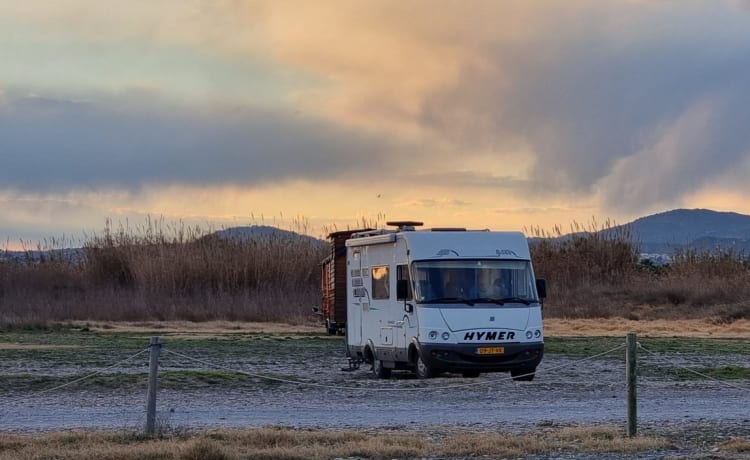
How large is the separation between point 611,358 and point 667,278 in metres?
31.3

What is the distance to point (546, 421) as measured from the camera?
1614 centimetres

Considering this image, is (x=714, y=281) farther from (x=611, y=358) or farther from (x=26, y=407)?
(x=26, y=407)

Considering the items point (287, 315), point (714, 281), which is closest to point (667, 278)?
point (714, 281)

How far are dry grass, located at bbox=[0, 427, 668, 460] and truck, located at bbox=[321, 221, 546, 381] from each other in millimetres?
6124

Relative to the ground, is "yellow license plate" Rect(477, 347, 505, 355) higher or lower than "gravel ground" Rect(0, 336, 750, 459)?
higher

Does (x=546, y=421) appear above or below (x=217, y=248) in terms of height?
below

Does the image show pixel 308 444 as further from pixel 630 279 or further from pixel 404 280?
pixel 630 279

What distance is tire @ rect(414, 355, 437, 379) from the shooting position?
20719 mm

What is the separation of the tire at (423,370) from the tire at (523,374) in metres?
1.57

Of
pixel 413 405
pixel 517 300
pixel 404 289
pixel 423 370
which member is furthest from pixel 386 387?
pixel 517 300

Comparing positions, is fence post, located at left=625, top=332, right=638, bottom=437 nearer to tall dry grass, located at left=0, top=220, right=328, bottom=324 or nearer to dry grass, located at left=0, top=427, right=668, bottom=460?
dry grass, located at left=0, top=427, right=668, bottom=460

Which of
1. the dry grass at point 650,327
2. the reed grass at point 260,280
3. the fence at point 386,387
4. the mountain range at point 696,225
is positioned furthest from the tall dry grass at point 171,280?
the mountain range at point 696,225

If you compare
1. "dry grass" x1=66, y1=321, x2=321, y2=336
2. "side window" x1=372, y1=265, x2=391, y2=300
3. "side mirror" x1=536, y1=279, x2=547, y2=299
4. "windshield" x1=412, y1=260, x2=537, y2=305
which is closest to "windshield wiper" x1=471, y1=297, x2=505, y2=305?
"windshield" x1=412, y1=260, x2=537, y2=305

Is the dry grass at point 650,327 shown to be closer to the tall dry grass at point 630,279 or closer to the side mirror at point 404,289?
the tall dry grass at point 630,279
